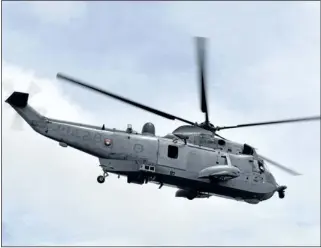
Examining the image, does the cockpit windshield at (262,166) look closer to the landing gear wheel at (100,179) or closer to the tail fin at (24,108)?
the landing gear wheel at (100,179)

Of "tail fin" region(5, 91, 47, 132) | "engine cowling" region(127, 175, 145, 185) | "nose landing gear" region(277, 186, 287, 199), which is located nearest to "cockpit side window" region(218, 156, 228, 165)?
"nose landing gear" region(277, 186, 287, 199)

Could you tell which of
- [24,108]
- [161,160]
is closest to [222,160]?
[161,160]

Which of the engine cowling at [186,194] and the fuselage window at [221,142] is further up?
the fuselage window at [221,142]

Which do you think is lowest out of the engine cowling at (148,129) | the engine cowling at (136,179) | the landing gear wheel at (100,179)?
the landing gear wheel at (100,179)

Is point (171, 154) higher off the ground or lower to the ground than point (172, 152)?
lower

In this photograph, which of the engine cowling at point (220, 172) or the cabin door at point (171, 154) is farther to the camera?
the engine cowling at point (220, 172)

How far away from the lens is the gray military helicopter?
3756cm

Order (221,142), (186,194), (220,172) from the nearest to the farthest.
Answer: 1. (220,172)
2. (221,142)
3. (186,194)

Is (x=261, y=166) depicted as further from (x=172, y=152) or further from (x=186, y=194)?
(x=172, y=152)

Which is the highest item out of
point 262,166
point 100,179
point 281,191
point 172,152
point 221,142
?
point 221,142

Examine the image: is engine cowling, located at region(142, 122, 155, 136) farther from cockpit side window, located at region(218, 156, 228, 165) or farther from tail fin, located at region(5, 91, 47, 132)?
tail fin, located at region(5, 91, 47, 132)

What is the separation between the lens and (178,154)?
39094 millimetres

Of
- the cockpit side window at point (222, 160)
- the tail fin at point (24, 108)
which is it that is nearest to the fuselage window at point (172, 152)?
the cockpit side window at point (222, 160)

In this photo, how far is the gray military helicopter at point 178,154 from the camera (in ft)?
123
